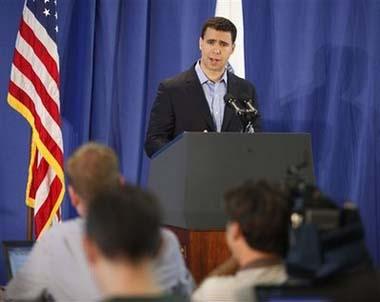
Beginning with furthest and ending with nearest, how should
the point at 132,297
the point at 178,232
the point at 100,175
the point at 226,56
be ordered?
the point at 226,56 → the point at 178,232 → the point at 100,175 → the point at 132,297

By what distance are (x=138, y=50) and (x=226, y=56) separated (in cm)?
96

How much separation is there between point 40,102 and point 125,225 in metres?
3.36

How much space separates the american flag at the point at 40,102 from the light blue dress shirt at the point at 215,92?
956 millimetres

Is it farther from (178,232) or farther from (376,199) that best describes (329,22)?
(178,232)

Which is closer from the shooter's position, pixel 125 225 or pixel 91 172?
pixel 125 225

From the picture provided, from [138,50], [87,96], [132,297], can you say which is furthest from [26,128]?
[132,297]

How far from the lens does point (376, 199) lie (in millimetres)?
5574

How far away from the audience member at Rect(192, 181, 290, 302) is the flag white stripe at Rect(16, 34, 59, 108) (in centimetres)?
292

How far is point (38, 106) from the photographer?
16.4 ft

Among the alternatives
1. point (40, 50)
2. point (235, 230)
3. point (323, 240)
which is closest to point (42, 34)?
point (40, 50)

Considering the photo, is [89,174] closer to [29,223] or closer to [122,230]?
[122,230]

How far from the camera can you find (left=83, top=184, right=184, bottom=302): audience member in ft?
5.60

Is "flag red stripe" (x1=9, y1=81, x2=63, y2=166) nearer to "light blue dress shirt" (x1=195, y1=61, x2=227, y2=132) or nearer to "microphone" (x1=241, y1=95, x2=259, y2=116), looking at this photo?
"light blue dress shirt" (x1=195, y1=61, x2=227, y2=132)

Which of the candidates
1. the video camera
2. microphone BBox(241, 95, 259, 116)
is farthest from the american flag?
the video camera
